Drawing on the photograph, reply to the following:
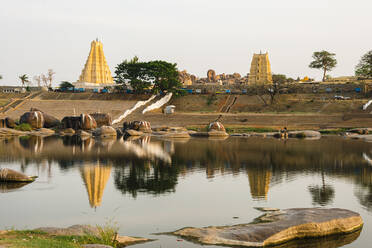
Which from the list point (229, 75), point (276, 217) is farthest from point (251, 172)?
point (229, 75)

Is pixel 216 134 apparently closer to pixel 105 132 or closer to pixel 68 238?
pixel 105 132

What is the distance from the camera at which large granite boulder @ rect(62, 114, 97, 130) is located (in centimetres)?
5541

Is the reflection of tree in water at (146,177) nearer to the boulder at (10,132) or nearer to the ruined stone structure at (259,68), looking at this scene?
the boulder at (10,132)

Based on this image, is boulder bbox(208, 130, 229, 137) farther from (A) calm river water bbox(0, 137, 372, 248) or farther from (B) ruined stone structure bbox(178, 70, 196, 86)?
(B) ruined stone structure bbox(178, 70, 196, 86)

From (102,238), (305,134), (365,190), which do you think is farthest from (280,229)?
(305,134)

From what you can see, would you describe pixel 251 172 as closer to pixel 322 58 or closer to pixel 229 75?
pixel 322 58

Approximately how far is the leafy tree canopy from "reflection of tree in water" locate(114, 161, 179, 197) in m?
58.0

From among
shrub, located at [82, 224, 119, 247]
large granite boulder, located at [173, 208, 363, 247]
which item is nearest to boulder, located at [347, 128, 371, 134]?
large granite boulder, located at [173, 208, 363, 247]

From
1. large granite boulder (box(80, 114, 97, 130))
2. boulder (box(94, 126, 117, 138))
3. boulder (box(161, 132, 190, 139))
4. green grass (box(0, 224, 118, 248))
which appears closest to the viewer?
green grass (box(0, 224, 118, 248))

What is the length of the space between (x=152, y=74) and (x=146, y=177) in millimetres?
64626

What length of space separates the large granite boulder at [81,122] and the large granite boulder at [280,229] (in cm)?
4417

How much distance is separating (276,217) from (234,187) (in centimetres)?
615

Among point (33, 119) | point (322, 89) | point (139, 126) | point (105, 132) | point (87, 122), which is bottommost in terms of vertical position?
point (105, 132)

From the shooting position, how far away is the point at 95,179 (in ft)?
72.0
